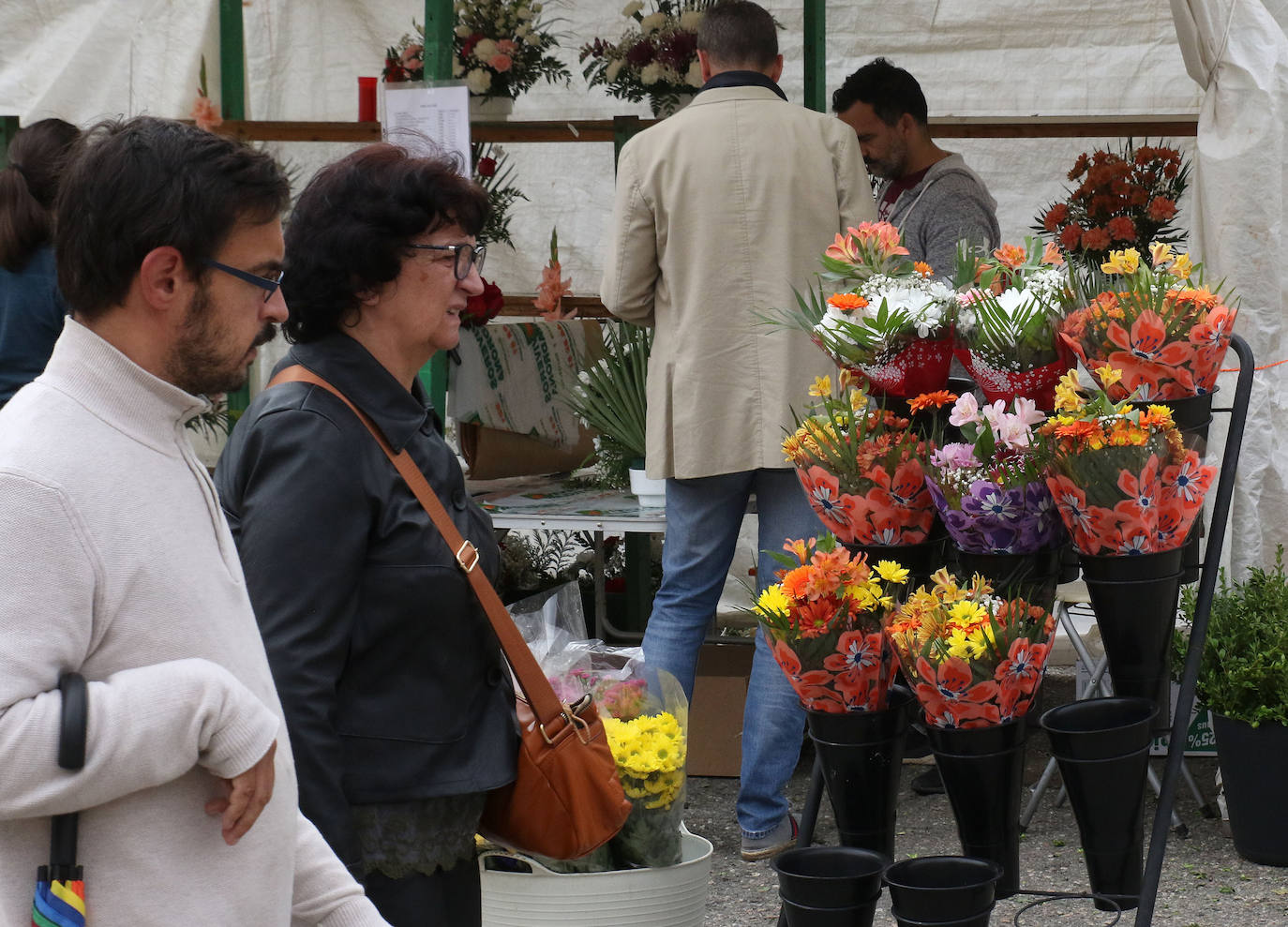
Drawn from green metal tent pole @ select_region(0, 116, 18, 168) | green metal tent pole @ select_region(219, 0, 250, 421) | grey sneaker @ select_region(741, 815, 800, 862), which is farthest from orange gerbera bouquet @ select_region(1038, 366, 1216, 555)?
green metal tent pole @ select_region(0, 116, 18, 168)

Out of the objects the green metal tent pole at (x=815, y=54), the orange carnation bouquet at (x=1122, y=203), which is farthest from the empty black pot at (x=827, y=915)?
the green metal tent pole at (x=815, y=54)

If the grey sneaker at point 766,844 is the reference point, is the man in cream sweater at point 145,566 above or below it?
above

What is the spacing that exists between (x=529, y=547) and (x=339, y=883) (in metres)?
3.74

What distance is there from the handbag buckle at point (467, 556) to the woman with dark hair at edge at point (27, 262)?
218cm

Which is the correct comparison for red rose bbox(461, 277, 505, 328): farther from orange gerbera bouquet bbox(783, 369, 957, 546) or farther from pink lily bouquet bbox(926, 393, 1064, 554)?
pink lily bouquet bbox(926, 393, 1064, 554)

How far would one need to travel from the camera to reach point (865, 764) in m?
2.13

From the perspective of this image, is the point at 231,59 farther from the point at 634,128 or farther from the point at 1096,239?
the point at 1096,239

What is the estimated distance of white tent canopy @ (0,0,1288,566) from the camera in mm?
5160

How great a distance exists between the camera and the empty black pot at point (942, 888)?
1.91 m

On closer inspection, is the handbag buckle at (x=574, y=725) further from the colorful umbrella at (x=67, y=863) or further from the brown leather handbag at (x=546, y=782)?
the colorful umbrella at (x=67, y=863)

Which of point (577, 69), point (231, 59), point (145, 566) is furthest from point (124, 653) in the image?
point (577, 69)

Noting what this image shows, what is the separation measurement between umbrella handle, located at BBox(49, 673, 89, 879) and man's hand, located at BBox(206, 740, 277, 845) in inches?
4.4

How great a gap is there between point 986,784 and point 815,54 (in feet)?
10.1

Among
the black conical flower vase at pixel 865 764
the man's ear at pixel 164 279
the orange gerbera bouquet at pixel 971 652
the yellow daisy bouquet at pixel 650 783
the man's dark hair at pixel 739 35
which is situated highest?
the man's dark hair at pixel 739 35
